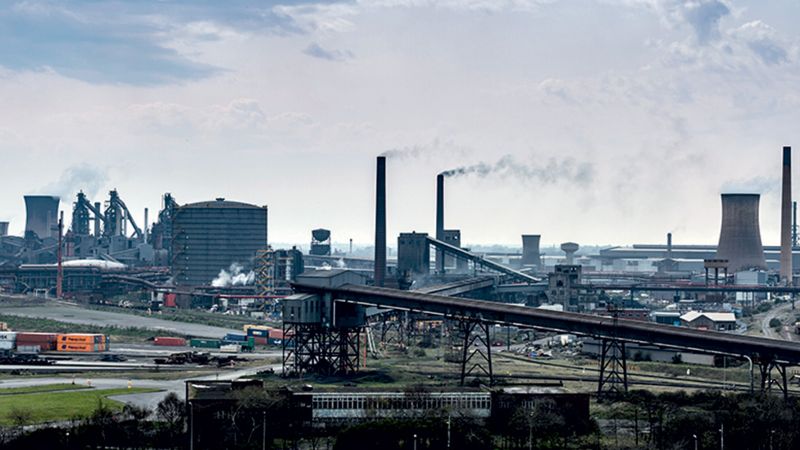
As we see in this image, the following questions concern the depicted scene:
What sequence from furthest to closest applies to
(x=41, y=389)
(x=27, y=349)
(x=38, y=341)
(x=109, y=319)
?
(x=109, y=319) < (x=38, y=341) < (x=27, y=349) < (x=41, y=389)

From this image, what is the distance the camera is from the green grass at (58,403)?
215 ft

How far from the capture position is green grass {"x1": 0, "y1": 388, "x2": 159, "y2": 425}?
6562 cm

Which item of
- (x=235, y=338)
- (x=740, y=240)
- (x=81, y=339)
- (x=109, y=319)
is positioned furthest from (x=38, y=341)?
(x=740, y=240)

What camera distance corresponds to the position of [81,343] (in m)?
111

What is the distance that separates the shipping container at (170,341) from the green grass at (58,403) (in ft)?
125

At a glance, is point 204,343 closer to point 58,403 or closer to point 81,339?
point 81,339

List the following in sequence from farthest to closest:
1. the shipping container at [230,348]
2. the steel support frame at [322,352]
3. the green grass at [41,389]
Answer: the shipping container at [230,348] → the steel support frame at [322,352] → the green grass at [41,389]

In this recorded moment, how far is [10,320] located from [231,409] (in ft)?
302

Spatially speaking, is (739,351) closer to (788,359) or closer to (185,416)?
(788,359)

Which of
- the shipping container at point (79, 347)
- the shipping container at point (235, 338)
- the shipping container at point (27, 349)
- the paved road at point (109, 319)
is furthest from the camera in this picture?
the paved road at point (109, 319)

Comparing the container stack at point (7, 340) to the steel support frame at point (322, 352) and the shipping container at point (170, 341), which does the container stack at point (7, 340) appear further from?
the steel support frame at point (322, 352)

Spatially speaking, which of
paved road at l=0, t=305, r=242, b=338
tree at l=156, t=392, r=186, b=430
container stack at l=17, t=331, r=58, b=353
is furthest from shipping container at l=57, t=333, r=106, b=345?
tree at l=156, t=392, r=186, b=430

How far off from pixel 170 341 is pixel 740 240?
116301 millimetres

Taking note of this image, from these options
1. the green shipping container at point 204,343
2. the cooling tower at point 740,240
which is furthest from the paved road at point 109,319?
the cooling tower at point 740,240
